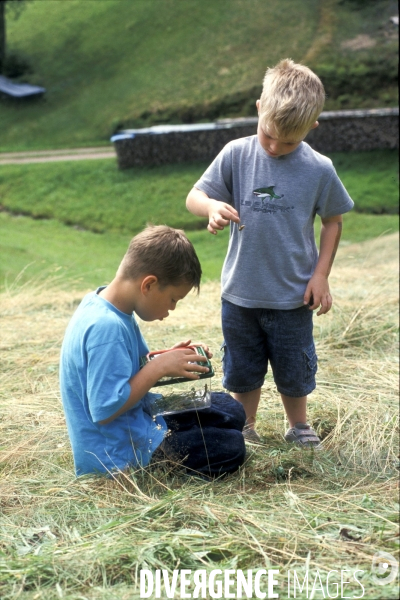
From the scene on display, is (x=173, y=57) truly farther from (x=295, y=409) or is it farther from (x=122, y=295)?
(x=122, y=295)

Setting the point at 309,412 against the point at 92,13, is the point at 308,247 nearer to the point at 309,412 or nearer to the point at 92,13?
the point at 309,412

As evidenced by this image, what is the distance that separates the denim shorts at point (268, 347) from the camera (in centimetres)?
358

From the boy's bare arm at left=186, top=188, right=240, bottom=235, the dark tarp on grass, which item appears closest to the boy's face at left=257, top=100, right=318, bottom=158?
the boy's bare arm at left=186, top=188, right=240, bottom=235

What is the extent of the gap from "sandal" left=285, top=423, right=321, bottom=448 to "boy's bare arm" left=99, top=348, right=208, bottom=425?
0.86 m

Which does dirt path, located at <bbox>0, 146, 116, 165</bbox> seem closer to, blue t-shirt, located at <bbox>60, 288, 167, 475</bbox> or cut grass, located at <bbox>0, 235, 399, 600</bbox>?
cut grass, located at <bbox>0, 235, 399, 600</bbox>

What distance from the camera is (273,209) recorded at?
11.3 feet

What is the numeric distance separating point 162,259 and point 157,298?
165mm

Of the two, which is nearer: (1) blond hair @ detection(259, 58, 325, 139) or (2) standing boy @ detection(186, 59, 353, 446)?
(1) blond hair @ detection(259, 58, 325, 139)

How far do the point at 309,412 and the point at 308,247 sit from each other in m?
1.12

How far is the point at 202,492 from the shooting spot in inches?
121

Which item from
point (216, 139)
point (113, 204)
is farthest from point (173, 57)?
point (113, 204)

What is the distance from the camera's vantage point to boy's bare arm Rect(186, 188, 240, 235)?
310 centimetres

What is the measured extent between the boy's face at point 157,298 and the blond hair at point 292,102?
802 millimetres

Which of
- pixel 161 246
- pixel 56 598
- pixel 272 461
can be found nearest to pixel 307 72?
pixel 161 246
